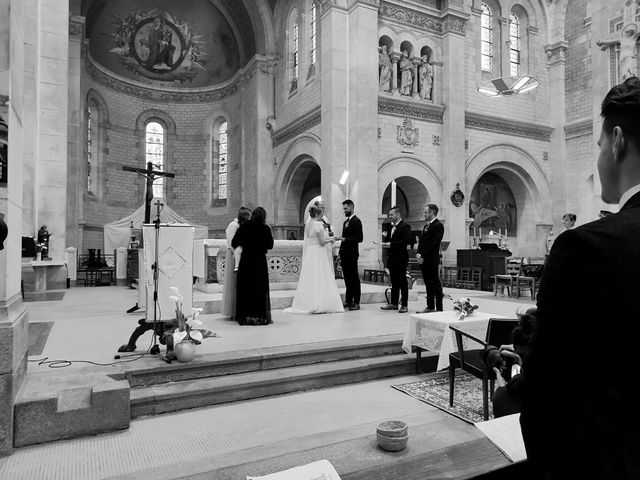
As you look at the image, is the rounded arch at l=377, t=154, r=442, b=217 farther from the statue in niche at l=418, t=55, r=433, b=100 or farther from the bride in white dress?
the bride in white dress

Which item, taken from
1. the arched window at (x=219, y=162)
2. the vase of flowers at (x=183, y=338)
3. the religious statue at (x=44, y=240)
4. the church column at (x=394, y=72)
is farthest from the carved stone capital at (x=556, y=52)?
the vase of flowers at (x=183, y=338)

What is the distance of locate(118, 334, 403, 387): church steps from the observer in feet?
13.7

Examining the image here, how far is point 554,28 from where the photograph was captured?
57.9 feet

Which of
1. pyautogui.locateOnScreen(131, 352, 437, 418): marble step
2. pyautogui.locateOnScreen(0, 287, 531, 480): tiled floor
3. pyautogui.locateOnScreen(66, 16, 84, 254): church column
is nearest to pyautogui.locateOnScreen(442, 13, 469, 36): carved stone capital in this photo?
pyautogui.locateOnScreen(66, 16, 84, 254): church column

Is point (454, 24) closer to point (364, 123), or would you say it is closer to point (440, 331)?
point (364, 123)

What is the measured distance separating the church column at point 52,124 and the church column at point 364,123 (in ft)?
23.6

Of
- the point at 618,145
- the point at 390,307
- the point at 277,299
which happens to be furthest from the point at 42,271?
the point at 618,145

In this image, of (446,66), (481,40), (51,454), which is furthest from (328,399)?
(481,40)

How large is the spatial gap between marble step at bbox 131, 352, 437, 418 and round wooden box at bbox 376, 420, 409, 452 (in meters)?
2.03

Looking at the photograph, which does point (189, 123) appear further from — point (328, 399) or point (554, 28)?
point (328, 399)

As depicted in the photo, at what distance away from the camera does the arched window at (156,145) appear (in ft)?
67.4

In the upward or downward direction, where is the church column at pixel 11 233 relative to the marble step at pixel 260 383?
upward

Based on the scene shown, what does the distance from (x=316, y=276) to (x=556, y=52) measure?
50.2ft

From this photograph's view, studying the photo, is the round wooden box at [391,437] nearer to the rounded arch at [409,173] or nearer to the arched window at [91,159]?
the rounded arch at [409,173]
